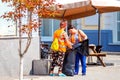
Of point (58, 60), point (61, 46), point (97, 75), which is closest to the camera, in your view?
point (61, 46)

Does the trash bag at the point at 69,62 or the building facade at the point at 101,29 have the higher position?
the building facade at the point at 101,29

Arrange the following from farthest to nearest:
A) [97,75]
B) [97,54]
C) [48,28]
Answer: [48,28] → [97,54] → [97,75]

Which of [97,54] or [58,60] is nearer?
[58,60]

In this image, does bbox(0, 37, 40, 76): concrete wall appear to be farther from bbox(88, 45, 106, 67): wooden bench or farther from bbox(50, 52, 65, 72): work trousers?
bbox(88, 45, 106, 67): wooden bench

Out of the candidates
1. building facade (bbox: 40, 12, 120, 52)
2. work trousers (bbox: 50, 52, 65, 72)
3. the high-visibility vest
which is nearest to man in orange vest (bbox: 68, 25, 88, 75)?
the high-visibility vest

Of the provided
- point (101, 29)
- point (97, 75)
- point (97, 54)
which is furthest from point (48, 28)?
point (97, 75)

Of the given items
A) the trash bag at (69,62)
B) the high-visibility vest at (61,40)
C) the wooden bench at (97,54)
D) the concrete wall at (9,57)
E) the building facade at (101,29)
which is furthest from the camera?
the building facade at (101,29)

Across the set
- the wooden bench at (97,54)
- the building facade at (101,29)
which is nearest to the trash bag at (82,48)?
the wooden bench at (97,54)

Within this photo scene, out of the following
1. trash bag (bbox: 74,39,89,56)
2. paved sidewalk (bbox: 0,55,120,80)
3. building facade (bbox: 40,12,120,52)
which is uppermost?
building facade (bbox: 40,12,120,52)

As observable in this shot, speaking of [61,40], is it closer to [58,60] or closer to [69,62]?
[58,60]

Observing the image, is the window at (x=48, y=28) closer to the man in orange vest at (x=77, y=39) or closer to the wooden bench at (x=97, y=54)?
the wooden bench at (x=97, y=54)

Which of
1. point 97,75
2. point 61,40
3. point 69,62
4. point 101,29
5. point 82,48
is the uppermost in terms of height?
point 101,29

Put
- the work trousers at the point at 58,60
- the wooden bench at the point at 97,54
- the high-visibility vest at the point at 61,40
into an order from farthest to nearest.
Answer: the wooden bench at the point at 97,54
the work trousers at the point at 58,60
the high-visibility vest at the point at 61,40

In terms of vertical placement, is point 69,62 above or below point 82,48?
below
